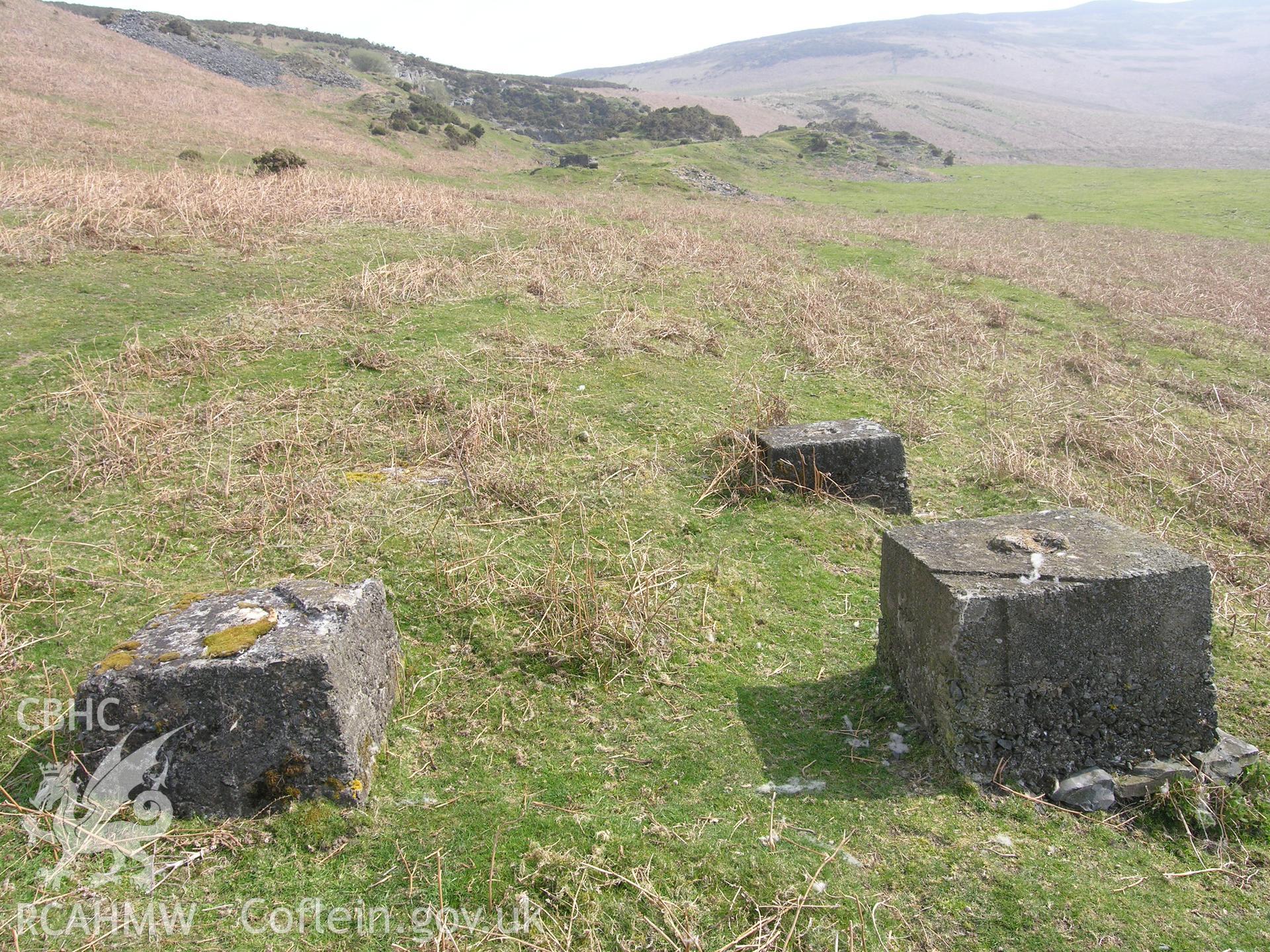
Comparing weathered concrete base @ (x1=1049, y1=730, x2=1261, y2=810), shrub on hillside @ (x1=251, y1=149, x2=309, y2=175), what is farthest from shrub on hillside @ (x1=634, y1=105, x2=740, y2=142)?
weathered concrete base @ (x1=1049, y1=730, x2=1261, y2=810)

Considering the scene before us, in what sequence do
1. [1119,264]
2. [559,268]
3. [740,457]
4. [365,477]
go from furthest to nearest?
[1119,264] < [559,268] < [740,457] < [365,477]

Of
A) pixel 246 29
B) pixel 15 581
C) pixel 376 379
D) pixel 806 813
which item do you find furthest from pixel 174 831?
pixel 246 29

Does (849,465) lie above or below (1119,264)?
below

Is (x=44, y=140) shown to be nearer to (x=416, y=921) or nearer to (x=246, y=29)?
(x=416, y=921)

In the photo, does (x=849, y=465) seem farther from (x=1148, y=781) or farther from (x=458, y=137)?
(x=458, y=137)

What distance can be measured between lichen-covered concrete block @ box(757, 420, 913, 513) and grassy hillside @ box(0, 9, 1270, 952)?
0.28 metres

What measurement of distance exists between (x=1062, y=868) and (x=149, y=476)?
676cm

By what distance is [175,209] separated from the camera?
12.4 m

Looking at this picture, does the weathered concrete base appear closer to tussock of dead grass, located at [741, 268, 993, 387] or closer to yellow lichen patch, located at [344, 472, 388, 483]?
yellow lichen patch, located at [344, 472, 388, 483]

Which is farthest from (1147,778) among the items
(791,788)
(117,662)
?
(117,662)

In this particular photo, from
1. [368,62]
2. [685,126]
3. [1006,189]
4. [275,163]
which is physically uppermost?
[368,62]

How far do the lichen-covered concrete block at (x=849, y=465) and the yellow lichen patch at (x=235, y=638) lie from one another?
4551 mm

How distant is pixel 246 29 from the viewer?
236 ft

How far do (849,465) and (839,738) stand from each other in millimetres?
3246
